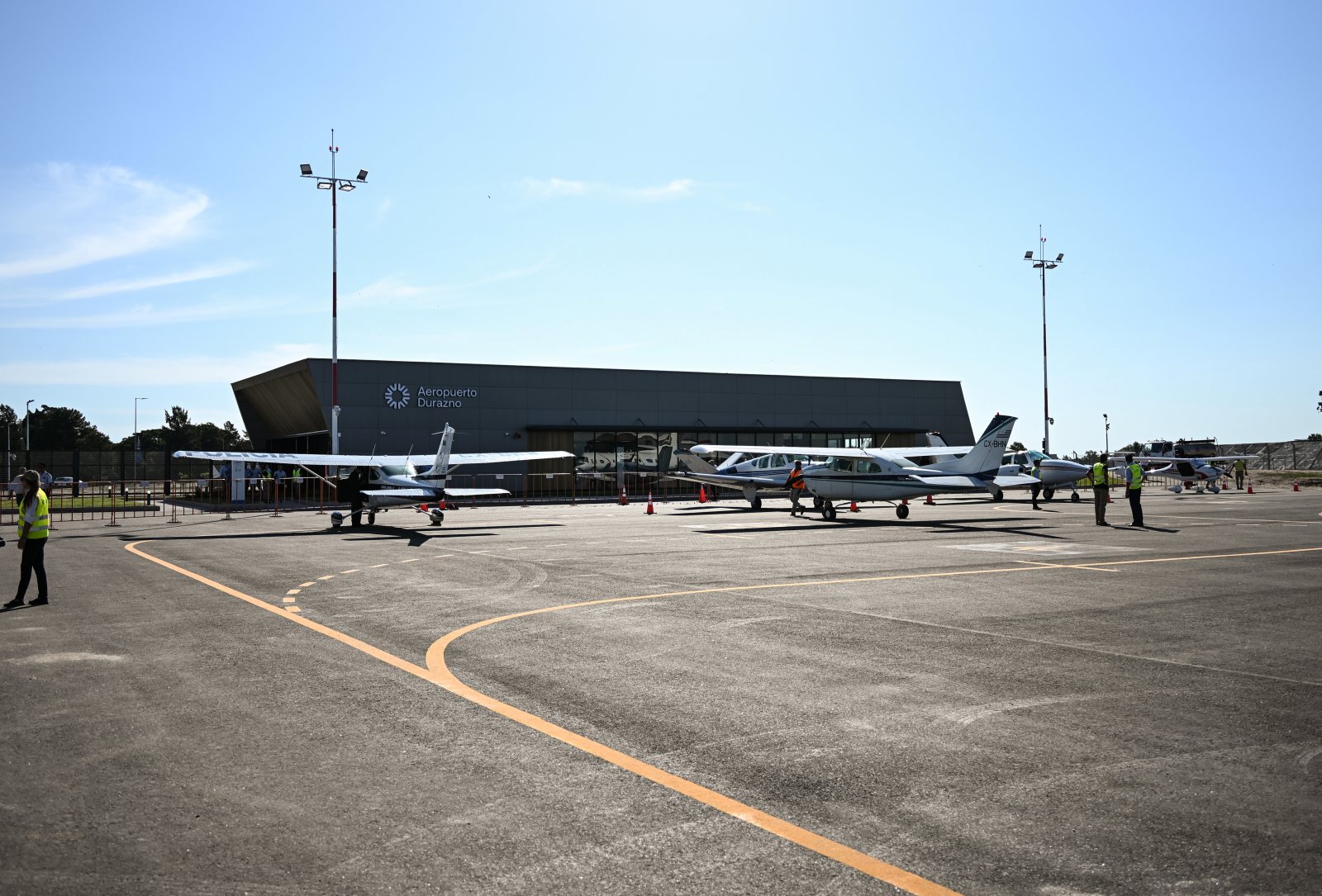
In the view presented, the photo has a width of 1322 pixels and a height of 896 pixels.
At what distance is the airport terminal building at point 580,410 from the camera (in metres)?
56.2

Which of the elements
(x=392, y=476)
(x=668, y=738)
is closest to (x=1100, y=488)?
(x=392, y=476)

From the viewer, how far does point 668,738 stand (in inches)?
241

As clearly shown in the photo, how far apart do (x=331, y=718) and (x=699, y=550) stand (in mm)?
13969

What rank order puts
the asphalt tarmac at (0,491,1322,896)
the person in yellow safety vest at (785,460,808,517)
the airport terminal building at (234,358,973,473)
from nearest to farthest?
the asphalt tarmac at (0,491,1322,896) < the person in yellow safety vest at (785,460,808,517) < the airport terminal building at (234,358,973,473)

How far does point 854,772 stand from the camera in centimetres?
541

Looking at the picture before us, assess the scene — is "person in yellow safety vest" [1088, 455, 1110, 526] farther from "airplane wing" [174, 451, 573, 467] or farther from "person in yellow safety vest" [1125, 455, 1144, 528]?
"airplane wing" [174, 451, 573, 467]

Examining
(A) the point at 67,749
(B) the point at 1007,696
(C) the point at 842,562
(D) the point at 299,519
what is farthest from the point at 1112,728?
(D) the point at 299,519

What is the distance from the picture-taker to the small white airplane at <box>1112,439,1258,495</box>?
57500 millimetres

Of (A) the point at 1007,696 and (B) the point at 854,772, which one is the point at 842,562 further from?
(B) the point at 854,772

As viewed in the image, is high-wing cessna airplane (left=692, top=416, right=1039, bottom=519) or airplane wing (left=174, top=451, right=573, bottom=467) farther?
high-wing cessna airplane (left=692, top=416, right=1039, bottom=519)

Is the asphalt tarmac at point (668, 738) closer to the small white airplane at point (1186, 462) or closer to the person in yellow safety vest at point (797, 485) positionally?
the person in yellow safety vest at point (797, 485)

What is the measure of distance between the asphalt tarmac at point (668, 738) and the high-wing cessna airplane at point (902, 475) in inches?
576

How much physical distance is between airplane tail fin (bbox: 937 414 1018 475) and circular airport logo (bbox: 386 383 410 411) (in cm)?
3593

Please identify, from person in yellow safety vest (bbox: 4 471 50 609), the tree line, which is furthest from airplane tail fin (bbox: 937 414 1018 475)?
the tree line
